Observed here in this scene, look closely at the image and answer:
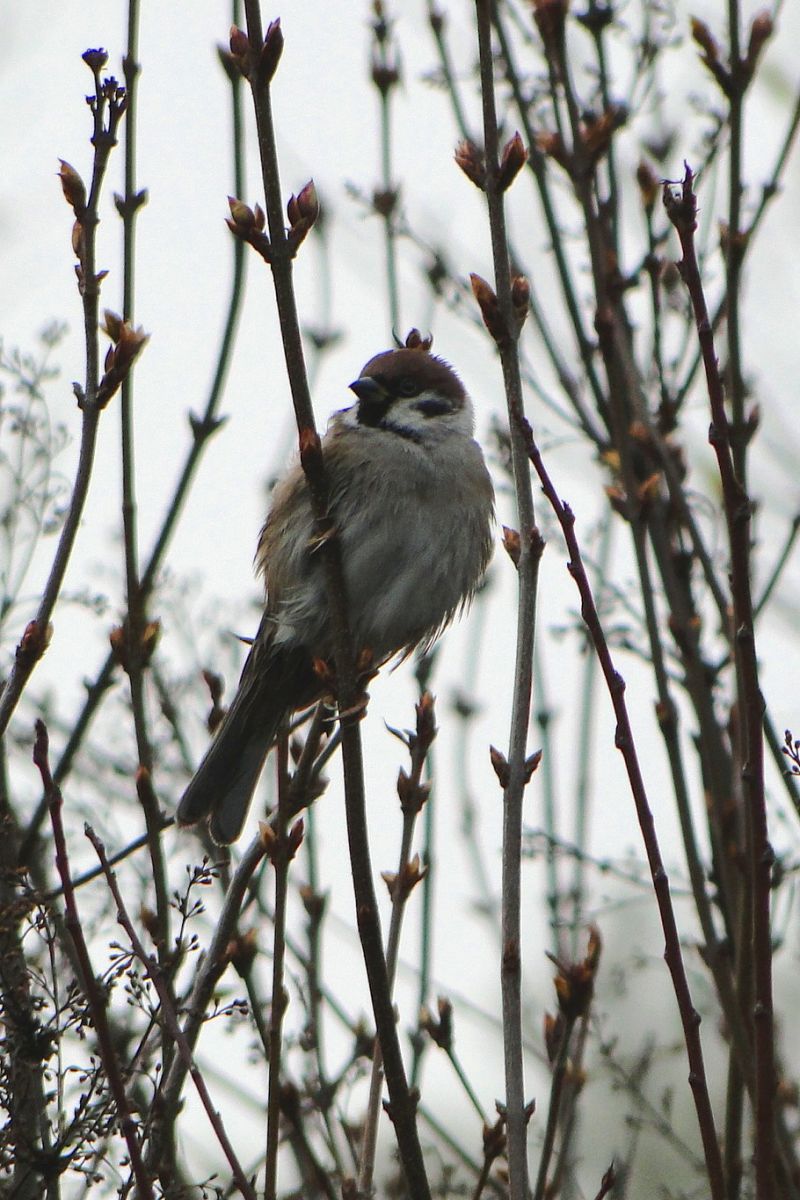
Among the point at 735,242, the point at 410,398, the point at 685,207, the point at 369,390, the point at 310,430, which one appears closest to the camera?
the point at 685,207

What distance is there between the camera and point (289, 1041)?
11.9 ft

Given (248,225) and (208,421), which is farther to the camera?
(208,421)

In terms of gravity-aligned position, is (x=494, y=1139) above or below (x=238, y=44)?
below

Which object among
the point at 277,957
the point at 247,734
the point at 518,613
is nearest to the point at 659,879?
the point at 518,613

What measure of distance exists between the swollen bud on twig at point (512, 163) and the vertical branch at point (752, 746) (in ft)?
2.04

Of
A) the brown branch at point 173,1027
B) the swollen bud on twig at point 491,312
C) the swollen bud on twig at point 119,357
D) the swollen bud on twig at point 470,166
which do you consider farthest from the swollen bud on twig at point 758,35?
the brown branch at point 173,1027

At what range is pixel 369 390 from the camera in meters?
4.34

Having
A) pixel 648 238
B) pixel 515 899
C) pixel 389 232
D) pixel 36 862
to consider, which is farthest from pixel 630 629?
pixel 515 899

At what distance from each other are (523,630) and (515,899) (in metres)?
0.40

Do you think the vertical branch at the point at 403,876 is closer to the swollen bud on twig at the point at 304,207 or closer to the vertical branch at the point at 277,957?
the vertical branch at the point at 277,957

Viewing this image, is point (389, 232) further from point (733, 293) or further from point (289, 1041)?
point (289, 1041)

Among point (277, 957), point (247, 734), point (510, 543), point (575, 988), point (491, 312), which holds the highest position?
point (247, 734)

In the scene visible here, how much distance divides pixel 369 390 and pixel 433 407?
0.29 metres

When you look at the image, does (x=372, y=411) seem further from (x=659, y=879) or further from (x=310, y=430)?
(x=659, y=879)
